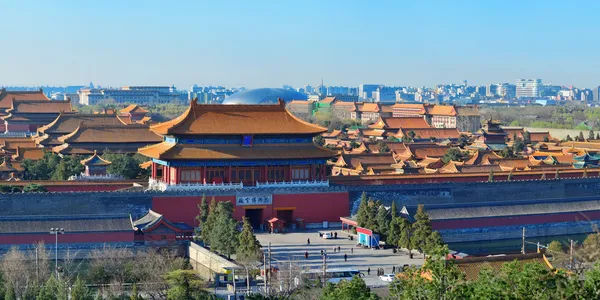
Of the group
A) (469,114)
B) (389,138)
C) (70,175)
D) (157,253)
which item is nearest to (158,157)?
(157,253)

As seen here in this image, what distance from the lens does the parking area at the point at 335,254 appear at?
33969 millimetres

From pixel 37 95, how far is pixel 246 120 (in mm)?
39900

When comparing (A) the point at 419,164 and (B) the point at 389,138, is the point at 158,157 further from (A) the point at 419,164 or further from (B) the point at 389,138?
(B) the point at 389,138

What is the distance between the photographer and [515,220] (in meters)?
42.5

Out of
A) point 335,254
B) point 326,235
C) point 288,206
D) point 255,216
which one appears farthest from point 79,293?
point 288,206

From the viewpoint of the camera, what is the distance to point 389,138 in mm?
79688

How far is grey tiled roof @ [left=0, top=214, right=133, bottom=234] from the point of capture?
3559 cm

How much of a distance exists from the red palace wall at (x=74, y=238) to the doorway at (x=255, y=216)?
24.1ft

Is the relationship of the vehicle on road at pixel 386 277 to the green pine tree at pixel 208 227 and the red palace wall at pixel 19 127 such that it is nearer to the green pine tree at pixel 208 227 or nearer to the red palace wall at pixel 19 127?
the green pine tree at pixel 208 227

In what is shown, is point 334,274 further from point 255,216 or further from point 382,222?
point 255,216

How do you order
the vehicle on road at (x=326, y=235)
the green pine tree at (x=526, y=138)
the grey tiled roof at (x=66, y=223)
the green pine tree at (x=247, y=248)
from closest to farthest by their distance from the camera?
1. the green pine tree at (x=247, y=248)
2. the grey tiled roof at (x=66, y=223)
3. the vehicle on road at (x=326, y=235)
4. the green pine tree at (x=526, y=138)

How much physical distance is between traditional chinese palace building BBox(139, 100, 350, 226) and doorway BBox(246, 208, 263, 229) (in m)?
0.04

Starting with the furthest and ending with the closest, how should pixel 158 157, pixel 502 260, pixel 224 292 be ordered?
pixel 158 157
pixel 224 292
pixel 502 260

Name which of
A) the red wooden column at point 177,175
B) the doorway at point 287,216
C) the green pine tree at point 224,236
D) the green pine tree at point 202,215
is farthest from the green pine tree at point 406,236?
the red wooden column at point 177,175
